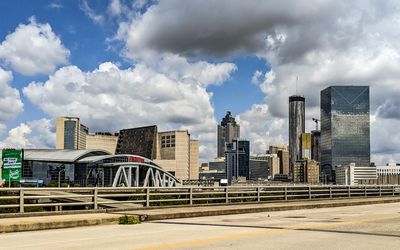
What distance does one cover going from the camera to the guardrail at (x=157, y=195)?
2030 cm

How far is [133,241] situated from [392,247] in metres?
5.58

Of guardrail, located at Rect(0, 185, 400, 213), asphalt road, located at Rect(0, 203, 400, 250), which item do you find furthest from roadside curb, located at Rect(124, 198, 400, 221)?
asphalt road, located at Rect(0, 203, 400, 250)

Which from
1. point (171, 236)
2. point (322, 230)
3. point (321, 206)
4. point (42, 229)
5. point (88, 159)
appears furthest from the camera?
point (88, 159)

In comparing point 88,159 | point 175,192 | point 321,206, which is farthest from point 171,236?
point 88,159

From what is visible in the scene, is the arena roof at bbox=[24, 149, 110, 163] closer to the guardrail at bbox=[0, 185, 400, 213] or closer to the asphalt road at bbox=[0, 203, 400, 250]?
the guardrail at bbox=[0, 185, 400, 213]

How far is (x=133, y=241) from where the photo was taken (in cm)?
1231

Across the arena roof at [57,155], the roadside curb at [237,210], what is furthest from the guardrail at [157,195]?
the arena roof at [57,155]

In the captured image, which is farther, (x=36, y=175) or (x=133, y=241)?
(x=36, y=175)

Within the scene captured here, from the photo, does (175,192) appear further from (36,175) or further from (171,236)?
(36,175)

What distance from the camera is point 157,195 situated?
997 inches

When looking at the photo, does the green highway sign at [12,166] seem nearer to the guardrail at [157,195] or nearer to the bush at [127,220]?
the guardrail at [157,195]

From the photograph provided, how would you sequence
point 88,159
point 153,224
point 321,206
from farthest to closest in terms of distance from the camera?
point 88,159 → point 321,206 → point 153,224

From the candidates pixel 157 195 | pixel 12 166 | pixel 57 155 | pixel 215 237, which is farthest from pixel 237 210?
pixel 57 155

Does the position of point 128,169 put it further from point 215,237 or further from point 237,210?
point 215,237
